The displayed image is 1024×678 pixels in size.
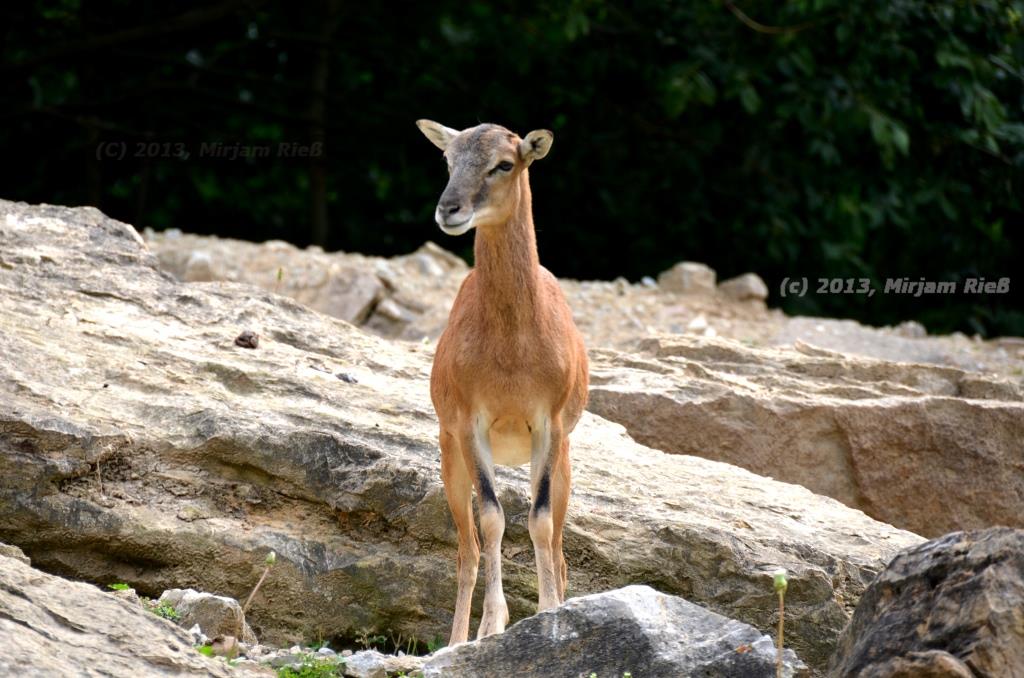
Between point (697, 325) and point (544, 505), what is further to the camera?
point (697, 325)

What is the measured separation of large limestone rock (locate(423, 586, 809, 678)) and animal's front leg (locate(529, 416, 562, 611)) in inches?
41.5

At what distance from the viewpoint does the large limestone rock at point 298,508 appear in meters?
6.81

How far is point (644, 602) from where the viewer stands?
5.62 metres

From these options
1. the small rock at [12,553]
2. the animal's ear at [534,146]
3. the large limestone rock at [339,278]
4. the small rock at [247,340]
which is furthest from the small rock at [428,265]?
the small rock at [12,553]

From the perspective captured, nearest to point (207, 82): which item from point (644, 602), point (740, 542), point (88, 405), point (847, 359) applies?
point (847, 359)

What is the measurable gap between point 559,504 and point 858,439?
3315 mm

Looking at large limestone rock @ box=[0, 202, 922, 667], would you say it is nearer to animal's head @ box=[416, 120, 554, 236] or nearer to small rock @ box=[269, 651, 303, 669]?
small rock @ box=[269, 651, 303, 669]

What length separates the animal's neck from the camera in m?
6.75

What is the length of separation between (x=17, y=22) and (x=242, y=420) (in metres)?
11.4

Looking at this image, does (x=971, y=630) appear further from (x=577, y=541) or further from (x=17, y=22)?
(x=17, y=22)

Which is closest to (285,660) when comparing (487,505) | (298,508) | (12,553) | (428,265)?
(12,553)

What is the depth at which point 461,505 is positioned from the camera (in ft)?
22.5

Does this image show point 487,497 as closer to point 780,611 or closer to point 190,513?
point 190,513

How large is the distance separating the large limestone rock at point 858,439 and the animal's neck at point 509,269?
8.89 ft
